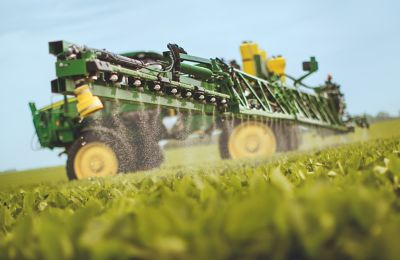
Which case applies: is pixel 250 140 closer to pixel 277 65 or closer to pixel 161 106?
pixel 277 65

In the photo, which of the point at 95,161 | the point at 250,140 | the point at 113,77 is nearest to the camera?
the point at 113,77

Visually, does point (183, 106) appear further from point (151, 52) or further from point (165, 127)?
point (165, 127)

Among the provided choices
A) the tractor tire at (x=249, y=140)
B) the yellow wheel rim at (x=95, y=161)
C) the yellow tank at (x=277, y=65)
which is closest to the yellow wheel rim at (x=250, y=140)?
the tractor tire at (x=249, y=140)

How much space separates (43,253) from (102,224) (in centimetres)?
14

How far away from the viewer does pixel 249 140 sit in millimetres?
12750

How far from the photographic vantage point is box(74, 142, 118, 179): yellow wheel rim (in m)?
10.5

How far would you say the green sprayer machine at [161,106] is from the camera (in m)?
4.77

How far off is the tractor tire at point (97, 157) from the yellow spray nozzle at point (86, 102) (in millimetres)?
6088

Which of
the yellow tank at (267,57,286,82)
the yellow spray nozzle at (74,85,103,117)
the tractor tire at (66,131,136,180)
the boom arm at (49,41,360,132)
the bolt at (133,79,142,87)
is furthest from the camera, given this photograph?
the yellow tank at (267,57,286,82)

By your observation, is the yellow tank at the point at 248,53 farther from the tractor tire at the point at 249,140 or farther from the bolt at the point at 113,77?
the bolt at the point at 113,77

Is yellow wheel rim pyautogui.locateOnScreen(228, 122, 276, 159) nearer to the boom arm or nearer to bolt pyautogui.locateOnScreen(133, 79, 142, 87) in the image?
the boom arm

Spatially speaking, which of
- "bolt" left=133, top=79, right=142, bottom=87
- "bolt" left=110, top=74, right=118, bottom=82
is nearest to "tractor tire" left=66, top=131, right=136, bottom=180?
"bolt" left=133, top=79, right=142, bottom=87

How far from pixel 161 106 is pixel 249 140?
23.4 feet

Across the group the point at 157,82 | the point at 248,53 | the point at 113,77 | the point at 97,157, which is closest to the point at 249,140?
the point at 248,53
